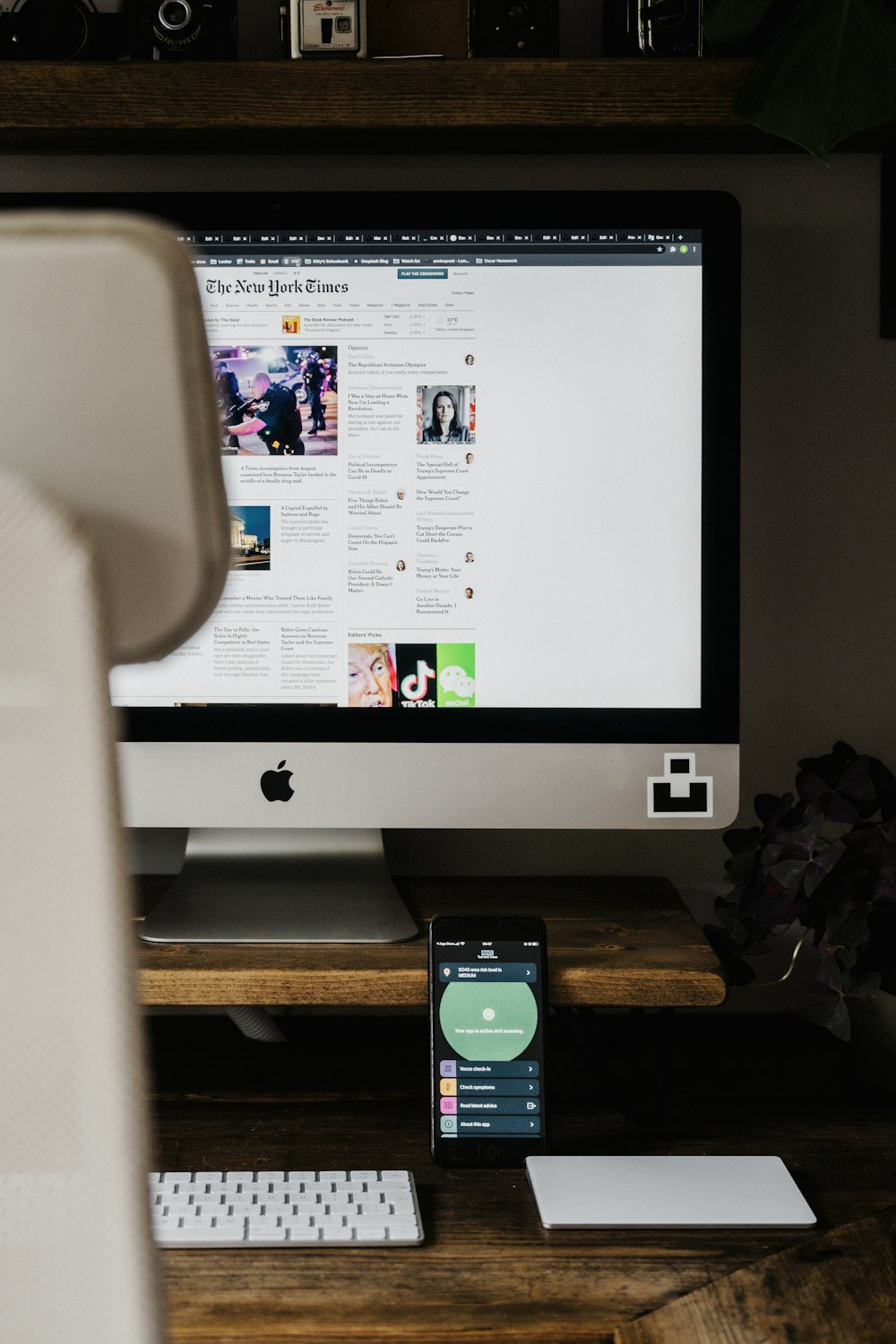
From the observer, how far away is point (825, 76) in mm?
822

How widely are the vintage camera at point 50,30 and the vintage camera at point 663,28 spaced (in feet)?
1.39

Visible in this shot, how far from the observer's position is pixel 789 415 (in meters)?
1.06

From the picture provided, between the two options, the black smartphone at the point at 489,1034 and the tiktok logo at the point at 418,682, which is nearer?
the black smartphone at the point at 489,1034

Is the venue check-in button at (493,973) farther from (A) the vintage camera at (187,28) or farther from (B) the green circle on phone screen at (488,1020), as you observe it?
(A) the vintage camera at (187,28)

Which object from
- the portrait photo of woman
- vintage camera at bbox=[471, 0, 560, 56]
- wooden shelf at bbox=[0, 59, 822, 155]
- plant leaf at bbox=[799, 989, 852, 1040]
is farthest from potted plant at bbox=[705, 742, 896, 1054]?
vintage camera at bbox=[471, 0, 560, 56]

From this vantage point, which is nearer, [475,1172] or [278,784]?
[475,1172]

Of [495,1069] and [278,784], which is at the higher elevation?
[278,784]

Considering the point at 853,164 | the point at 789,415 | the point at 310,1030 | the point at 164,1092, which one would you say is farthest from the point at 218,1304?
the point at 853,164

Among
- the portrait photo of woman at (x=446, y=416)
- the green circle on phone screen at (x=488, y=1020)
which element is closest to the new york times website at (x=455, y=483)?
the portrait photo of woman at (x=446, y=416)

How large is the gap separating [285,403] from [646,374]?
0.91 feet

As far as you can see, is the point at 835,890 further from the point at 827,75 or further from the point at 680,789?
the point at 827,75

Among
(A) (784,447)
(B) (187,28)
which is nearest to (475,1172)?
(A) (784,447)

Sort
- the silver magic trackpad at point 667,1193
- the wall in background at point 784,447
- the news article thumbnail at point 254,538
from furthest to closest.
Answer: the wall in background at point 784,447 < the news article thumbnail at point 254,538 < the silver magic trackpad at point 667,1193

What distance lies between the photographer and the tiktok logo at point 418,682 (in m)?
0.88
